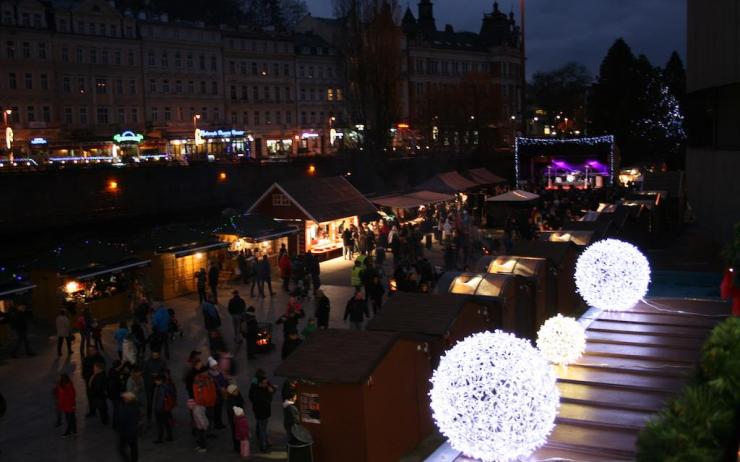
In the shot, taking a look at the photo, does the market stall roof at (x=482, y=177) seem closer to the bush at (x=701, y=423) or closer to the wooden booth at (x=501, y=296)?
the wooden booth at (x=501, y=296)

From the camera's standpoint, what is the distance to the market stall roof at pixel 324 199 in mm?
27734

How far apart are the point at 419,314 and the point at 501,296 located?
204cm

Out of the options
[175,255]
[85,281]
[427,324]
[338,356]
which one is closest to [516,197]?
[175,255]

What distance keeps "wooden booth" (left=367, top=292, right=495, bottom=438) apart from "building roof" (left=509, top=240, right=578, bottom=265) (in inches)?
151

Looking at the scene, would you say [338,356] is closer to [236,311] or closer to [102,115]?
[236,311]

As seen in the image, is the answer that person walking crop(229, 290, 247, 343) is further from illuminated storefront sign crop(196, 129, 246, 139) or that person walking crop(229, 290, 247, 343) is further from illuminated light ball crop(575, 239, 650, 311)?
illuminated storefront sign crop(196, 129, 246, 139)

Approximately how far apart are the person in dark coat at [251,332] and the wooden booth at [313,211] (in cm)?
1187

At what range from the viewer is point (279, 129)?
243 feet

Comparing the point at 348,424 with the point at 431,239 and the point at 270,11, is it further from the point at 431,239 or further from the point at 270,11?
the point at 270,11

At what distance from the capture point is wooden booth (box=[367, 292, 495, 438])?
10.7m

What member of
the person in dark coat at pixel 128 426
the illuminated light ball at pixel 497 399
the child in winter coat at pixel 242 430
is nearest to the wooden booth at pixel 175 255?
the person in dark coat at pixel 128 426

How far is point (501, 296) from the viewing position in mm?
12828

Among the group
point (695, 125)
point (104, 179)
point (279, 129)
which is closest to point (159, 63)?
point (279, 129)

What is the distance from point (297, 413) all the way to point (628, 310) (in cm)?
763
